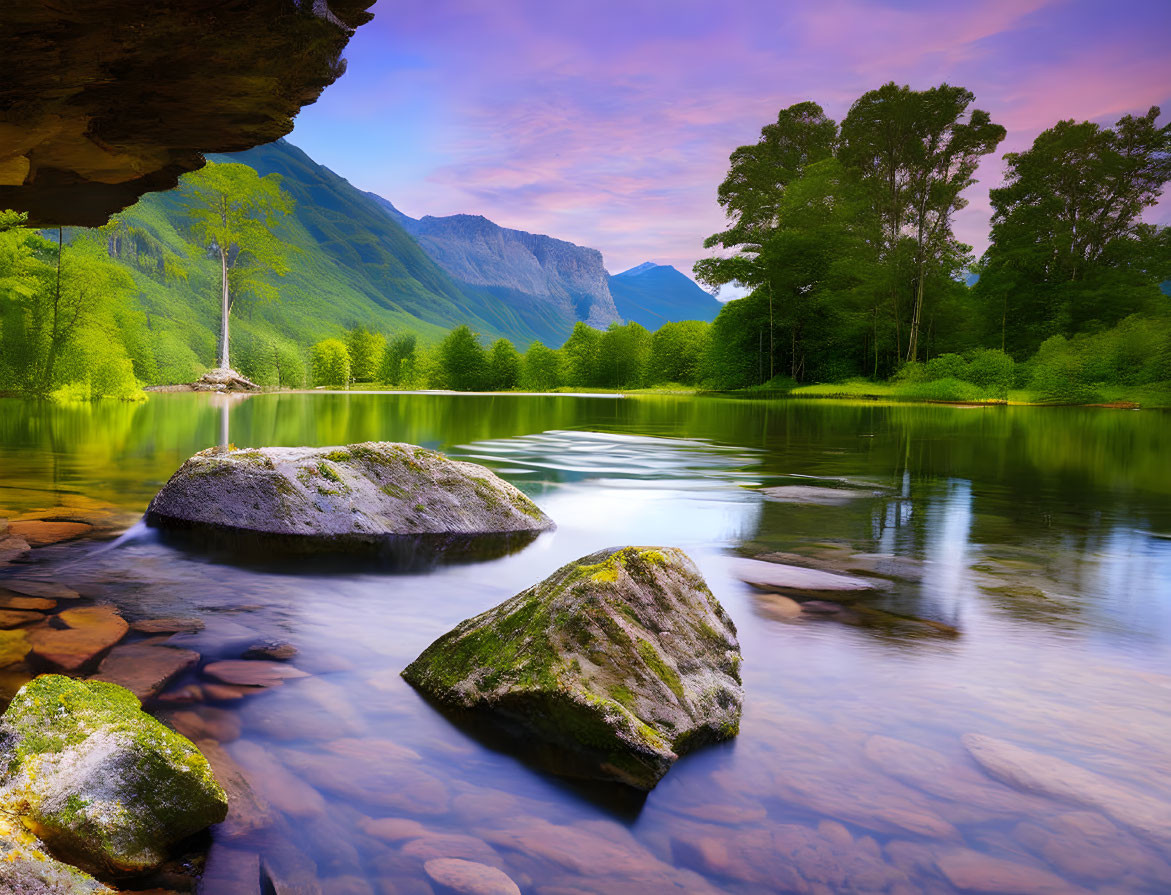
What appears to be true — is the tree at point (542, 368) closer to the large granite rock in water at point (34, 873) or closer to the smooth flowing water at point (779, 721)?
the smooth flowing water at point (779, 721)

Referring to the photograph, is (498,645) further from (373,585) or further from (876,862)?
(373,585)

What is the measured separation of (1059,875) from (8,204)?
38.2 feet

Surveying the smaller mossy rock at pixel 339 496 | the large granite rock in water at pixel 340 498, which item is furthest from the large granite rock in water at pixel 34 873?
the smaller mossy rock at pixel 339 496

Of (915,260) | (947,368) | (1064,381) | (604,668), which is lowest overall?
(604,668)

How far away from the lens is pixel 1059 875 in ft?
10.5

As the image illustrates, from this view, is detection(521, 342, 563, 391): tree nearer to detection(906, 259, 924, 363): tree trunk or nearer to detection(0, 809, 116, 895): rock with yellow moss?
detection(906, 259, 924, 363): tree trunk

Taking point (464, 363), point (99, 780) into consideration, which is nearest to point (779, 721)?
point (99, 780)

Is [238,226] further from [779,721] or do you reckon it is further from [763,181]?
[779,721]

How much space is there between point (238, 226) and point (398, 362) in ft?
254

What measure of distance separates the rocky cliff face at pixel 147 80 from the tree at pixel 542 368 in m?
117

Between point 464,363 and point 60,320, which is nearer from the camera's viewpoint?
point 60,320

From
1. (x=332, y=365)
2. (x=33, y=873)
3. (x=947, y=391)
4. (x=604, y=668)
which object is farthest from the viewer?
(x=332, y=365)

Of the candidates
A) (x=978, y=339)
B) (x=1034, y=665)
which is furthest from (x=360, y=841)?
(x=978, y=339)

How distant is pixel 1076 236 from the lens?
2534 inches
